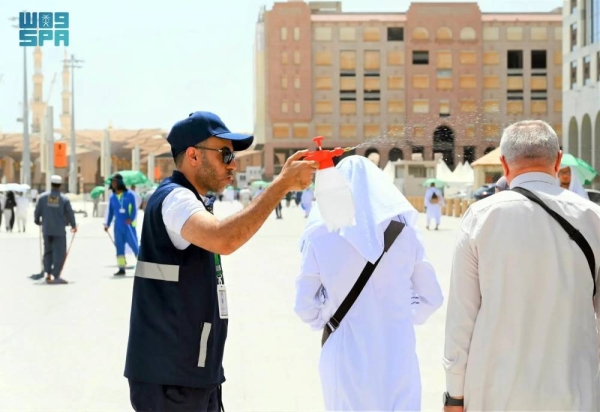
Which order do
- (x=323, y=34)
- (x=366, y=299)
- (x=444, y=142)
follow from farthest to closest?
(x=444, y=142)
(x=323, y=34)
(x=366, y=299)

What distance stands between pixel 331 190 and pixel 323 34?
98.5m

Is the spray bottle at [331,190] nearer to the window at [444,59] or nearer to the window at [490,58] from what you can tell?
the window at [444,59]

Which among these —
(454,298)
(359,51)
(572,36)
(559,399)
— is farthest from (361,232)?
(359,51)

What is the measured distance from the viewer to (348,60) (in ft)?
333

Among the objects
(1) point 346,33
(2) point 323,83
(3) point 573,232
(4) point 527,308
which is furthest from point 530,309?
(2) point 323,83

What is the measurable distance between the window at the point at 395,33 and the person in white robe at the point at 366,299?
99132mm

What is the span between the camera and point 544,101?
102250 mm

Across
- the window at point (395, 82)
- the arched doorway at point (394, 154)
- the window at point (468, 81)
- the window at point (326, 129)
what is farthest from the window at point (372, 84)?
the window at point (468, 81)

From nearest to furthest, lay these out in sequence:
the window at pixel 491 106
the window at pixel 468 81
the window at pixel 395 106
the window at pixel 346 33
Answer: the window at pixel 346 33
the window at pixel 468 81
the window at pixel 395 106
the window at pixel 491 106

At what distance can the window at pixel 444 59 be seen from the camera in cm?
10150

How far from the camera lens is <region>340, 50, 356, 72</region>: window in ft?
332

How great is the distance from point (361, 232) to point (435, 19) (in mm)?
99703

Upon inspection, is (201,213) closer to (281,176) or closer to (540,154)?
(281,176)

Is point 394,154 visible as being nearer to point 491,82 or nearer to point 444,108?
point 444,108
